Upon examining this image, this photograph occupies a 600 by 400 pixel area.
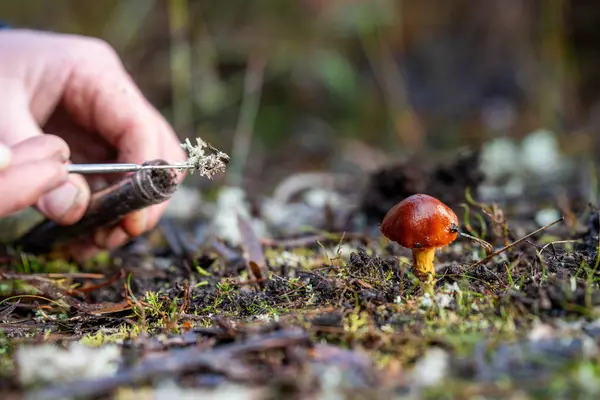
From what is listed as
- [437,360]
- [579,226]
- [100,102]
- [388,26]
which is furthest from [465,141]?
[437,360]

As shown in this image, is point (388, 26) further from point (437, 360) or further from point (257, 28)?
point (437, 360)

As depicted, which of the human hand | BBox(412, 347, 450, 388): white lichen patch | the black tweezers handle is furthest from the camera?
the human hand

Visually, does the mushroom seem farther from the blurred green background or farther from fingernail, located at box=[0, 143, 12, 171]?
the blurred green background

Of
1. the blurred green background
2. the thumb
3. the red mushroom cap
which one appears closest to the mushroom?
the red mushroom cap

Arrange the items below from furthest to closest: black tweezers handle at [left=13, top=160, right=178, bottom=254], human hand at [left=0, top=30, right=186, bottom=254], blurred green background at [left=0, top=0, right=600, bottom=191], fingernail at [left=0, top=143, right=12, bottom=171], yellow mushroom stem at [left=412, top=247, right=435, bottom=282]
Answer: blurred green background at [left=0, top=0, right=600, bottom=191], human hand at [left=0, top=30, right=186, bottom=254], black tweezers handle at [left=13, top=160, right=178, bottom=254], yellow mushroom stem at [left=412, top=247, right=435, bottom=282], fingernail at [left=0, top=143, right=12, bottom=171]

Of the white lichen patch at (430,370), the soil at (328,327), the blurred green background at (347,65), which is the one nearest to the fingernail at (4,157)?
the soil at (328,327)

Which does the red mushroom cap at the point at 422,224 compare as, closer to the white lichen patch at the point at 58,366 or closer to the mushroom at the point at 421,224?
the mushroom at the point at 421,224
